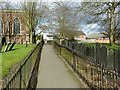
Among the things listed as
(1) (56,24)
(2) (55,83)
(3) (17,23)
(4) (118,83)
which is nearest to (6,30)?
(3) (17,23)

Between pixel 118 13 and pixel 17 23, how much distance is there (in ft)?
132

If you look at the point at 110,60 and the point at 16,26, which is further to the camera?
the point at 16,26

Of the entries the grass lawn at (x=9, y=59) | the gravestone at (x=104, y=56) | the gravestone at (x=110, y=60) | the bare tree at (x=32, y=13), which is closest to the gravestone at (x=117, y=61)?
the gravestone at (x=110, y=60)

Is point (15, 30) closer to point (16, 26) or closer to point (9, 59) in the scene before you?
point (16, 26)

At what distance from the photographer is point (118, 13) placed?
14.1 m

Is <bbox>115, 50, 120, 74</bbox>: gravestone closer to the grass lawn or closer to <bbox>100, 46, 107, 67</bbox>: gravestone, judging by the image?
<bbox>100, 46, 107, 67</bbox>: gravestone

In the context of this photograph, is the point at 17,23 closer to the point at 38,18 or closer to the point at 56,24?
the point at 38,18

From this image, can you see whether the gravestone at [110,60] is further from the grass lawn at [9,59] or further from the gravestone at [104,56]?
the grass lawn at [9,59]

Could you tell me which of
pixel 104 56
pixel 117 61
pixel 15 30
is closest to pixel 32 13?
pixel 15 30

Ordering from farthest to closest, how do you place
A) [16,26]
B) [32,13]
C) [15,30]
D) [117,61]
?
[16,26]
[15,30]
[32,13]
[117,61]

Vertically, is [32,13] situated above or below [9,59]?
above

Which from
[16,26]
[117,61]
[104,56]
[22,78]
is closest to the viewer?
[117,61]

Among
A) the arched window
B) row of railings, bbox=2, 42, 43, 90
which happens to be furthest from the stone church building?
row of railings, bbox=2, 42, 43, 90

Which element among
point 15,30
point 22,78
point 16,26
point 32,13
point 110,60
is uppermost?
point 32,13
